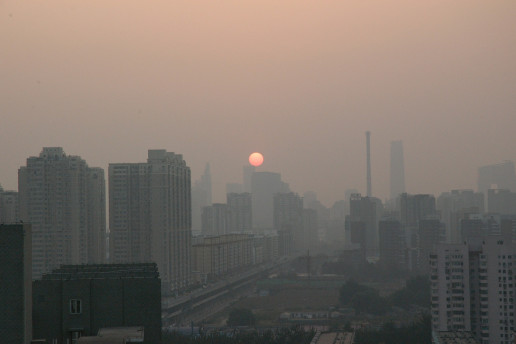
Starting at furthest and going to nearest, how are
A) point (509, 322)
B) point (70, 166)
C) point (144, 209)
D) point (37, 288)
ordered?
point (144, 209), point (70, 166), point (509, 322), point (37, 288)

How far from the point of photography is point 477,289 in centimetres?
646

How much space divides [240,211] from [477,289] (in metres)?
18.6

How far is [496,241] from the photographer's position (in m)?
6.43

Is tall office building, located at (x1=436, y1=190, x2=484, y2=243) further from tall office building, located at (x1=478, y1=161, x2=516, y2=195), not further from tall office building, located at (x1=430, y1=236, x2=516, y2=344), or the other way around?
tall office building, located at (x1=430, y1=236, x2=516, y2=344)

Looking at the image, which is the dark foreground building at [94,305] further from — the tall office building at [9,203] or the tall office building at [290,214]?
the tall office building at [290,214]

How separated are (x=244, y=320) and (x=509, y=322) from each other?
14.2 feet

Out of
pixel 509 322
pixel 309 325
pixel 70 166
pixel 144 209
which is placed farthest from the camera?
pixel 144 209

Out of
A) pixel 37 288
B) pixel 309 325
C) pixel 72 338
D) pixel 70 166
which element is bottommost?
pixel 309 325

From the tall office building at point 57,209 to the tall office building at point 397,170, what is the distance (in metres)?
8.36

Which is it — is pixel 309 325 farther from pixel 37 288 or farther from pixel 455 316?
pixel 37 288

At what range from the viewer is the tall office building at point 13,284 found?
210 centimetres

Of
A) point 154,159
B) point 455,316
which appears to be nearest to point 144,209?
point 154,159

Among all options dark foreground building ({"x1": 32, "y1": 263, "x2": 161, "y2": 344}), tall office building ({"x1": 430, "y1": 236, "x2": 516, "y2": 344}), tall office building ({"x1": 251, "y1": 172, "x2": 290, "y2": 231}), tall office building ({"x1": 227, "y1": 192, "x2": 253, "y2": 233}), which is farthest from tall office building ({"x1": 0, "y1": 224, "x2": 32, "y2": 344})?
tall office building ({"x1": 251, "y1": 172, "x2": 290, "y2": 231})

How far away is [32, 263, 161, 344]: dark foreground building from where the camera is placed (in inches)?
98.6
